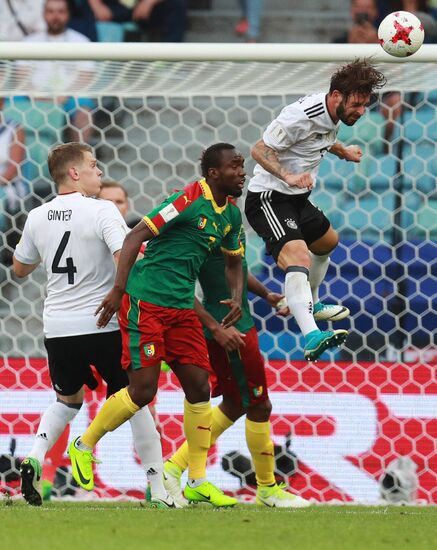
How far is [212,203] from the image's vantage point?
563 centimetres

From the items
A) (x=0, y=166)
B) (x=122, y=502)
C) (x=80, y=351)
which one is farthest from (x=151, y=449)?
(x=0, y=166)

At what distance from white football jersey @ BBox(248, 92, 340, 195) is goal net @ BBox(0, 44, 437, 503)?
2.33 feet

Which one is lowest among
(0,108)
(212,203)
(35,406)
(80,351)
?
(35,406)

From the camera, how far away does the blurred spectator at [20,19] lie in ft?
35.6

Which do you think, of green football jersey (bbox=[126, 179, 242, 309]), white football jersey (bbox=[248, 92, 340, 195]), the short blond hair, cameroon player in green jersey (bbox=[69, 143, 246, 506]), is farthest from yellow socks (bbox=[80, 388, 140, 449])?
white football jersey (bbox=[248, 92, 340, 195])

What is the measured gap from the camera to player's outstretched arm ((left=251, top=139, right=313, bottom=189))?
18.8 ft

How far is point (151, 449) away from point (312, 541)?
1564mm

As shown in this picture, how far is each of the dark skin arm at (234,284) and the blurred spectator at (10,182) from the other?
2.17 meters

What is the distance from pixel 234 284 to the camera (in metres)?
5.79

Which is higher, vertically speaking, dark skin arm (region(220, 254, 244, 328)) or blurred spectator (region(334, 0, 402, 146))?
blurred spectator (region(334, 0, 402, 146))

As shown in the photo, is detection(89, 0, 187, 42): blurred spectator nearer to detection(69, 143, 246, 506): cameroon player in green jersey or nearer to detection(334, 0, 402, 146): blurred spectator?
detection(334, 0, 402, 146): blurred spectator

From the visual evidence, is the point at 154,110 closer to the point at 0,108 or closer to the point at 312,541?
the point at 0,108

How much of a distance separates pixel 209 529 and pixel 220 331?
136 cm

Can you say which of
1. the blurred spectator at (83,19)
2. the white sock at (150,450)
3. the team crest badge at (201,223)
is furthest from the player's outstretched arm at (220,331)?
the blurred spectator at (83,19)
